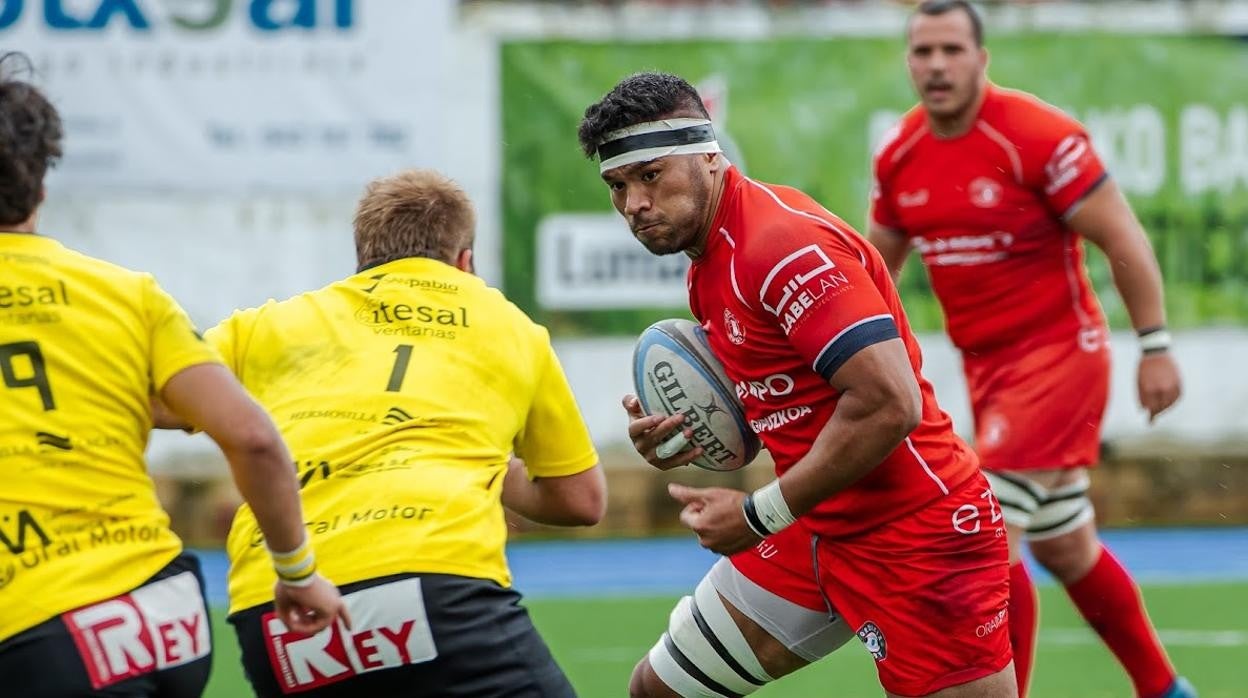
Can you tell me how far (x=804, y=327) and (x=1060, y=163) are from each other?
2.56 m

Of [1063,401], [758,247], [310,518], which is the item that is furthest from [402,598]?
[1063,401]

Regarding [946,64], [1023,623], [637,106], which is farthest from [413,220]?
[946,64]

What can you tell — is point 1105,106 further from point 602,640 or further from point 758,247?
point 758,247

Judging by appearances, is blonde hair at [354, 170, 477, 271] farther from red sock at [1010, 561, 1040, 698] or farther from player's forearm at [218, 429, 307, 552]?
red sock at [1010, 561, 1040, 698]

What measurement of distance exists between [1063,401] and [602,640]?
300 cm

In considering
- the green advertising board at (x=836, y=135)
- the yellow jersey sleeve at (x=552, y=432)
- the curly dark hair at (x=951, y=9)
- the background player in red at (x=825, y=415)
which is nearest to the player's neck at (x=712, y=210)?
the background player in red at (x=825, y=415)

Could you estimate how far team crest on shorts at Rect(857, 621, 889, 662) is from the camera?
4.57 m

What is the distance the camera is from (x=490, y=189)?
40.7 ft

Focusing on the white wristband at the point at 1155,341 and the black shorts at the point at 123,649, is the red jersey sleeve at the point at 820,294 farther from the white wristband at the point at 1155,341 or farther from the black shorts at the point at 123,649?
the white wristband at the point at 1155,341

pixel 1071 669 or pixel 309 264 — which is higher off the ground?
pixel 309 264

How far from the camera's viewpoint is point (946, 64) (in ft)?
22.1

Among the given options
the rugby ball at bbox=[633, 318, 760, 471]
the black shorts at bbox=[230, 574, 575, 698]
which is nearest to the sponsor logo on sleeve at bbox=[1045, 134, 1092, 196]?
the rugby ball at bbox=[633, 318, 760, 471]

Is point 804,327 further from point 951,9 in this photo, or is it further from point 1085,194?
point 951,9

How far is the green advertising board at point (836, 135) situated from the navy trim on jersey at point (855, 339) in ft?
26.6
